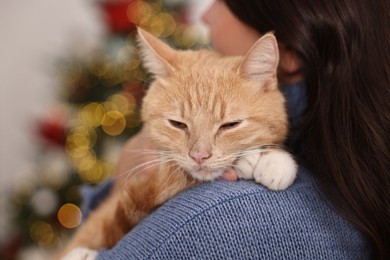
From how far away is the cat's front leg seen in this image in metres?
0.96

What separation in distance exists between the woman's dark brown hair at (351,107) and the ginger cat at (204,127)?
3.4 inches

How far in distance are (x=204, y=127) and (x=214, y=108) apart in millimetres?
50

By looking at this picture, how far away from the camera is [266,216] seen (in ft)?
3.03

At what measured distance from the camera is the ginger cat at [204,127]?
1.06 metres

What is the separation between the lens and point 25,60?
3809mm

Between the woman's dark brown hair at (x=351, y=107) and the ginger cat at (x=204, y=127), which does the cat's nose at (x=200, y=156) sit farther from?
the woman's dark brown hair at (x=351, y=107)

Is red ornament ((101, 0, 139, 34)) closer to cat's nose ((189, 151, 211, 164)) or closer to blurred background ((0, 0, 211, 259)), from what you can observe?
blurred background ((0, 0, 211, 259))

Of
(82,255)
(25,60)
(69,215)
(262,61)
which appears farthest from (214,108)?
(25,60)

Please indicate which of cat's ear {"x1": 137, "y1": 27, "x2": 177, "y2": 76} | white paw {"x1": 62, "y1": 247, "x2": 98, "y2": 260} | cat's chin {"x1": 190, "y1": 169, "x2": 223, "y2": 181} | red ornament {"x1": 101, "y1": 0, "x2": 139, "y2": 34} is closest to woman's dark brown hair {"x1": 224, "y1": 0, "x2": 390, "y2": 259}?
cat's chin {"x1": 190, "y1": 169, "x2": 223, "y2": 181}

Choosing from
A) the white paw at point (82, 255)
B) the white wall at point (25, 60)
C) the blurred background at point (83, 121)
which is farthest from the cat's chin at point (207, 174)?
the white wall at point (25, 60)

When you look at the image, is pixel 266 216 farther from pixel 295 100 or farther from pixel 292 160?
pixel 295 100

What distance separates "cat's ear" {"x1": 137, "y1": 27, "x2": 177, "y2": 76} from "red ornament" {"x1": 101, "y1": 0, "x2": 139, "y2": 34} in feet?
4.12

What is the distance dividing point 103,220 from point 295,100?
1.92ft

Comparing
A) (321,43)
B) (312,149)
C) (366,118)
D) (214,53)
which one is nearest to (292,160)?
(312,149)
